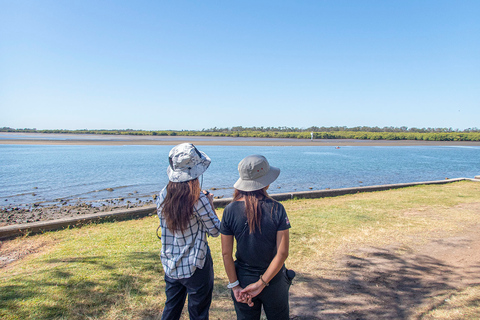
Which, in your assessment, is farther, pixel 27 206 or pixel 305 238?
pixel 27 206

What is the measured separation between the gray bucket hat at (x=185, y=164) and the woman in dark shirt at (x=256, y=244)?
38 cm

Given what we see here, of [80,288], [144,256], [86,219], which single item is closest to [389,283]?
[144,256]

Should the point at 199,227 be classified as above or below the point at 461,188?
above

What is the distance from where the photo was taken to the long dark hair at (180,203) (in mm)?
2367

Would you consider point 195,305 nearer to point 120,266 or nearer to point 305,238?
point 120,266

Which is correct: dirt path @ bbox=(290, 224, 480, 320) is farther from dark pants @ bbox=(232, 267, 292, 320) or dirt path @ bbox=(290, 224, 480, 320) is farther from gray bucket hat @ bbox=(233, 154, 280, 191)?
gray bucket hat @ bbox=(233, 154, 280, 191)

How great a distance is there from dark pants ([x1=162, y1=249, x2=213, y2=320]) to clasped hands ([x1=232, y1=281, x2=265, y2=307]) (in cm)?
33

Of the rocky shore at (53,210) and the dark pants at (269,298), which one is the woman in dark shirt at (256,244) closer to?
the dark pants at (269,298)

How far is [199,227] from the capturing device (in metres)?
2.51

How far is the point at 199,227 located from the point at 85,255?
351 centimetres

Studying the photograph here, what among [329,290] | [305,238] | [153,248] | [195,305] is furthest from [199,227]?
[305,238]

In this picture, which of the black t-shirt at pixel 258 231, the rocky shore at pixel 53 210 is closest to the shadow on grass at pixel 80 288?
the black t-shirt at pixel 258 231

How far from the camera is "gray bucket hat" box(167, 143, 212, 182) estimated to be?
2.43m

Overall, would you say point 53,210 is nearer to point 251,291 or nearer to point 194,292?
point 194,292
